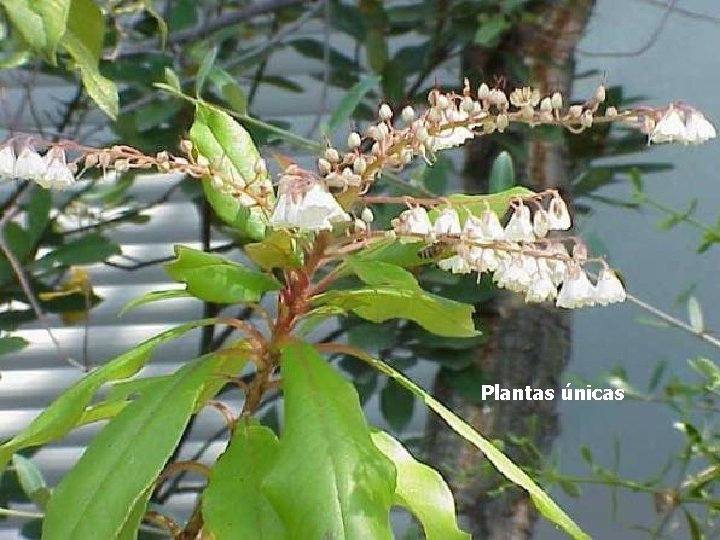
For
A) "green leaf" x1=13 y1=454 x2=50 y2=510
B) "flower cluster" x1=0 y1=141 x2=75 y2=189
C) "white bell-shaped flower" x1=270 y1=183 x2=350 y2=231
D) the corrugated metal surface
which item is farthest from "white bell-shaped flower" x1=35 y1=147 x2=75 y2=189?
the corrugated metal surface

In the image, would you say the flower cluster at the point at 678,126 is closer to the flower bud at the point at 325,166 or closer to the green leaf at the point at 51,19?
the flower bud at the point at 325,166

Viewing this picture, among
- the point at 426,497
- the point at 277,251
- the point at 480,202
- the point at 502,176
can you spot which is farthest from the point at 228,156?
the point at 502,176

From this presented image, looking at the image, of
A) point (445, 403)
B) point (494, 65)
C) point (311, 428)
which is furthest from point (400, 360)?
point (311, 428)

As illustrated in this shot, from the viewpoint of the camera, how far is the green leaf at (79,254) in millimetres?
1820

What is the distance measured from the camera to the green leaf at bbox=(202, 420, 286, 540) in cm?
82

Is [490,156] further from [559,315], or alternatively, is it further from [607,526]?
[607,526]

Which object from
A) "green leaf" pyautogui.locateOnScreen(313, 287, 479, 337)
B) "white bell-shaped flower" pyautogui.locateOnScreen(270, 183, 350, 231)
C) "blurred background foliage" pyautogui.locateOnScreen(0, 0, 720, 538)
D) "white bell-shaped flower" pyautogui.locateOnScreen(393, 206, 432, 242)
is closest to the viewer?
"white bell-shaped flower" pyautogui.locateOnScreen(270, 183, 350, 231)

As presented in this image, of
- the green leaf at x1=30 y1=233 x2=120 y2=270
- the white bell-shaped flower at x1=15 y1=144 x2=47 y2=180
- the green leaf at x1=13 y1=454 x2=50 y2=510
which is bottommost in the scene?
the green leaf at x1=13 y1=454 x2=50 y2=510

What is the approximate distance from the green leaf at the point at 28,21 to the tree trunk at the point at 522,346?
2.83ft

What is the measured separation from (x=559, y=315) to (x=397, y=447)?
0.78 metres

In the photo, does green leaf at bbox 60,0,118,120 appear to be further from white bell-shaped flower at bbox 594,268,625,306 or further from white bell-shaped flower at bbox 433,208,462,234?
white bell-shaped flower at bbox 594,268,625,306

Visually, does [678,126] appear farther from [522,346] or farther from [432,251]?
[522,346]

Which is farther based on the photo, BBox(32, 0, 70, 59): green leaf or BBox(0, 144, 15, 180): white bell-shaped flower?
BBox(32, 0, 70, 59): green leaf

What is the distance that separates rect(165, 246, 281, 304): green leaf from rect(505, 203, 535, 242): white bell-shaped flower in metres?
0.20
